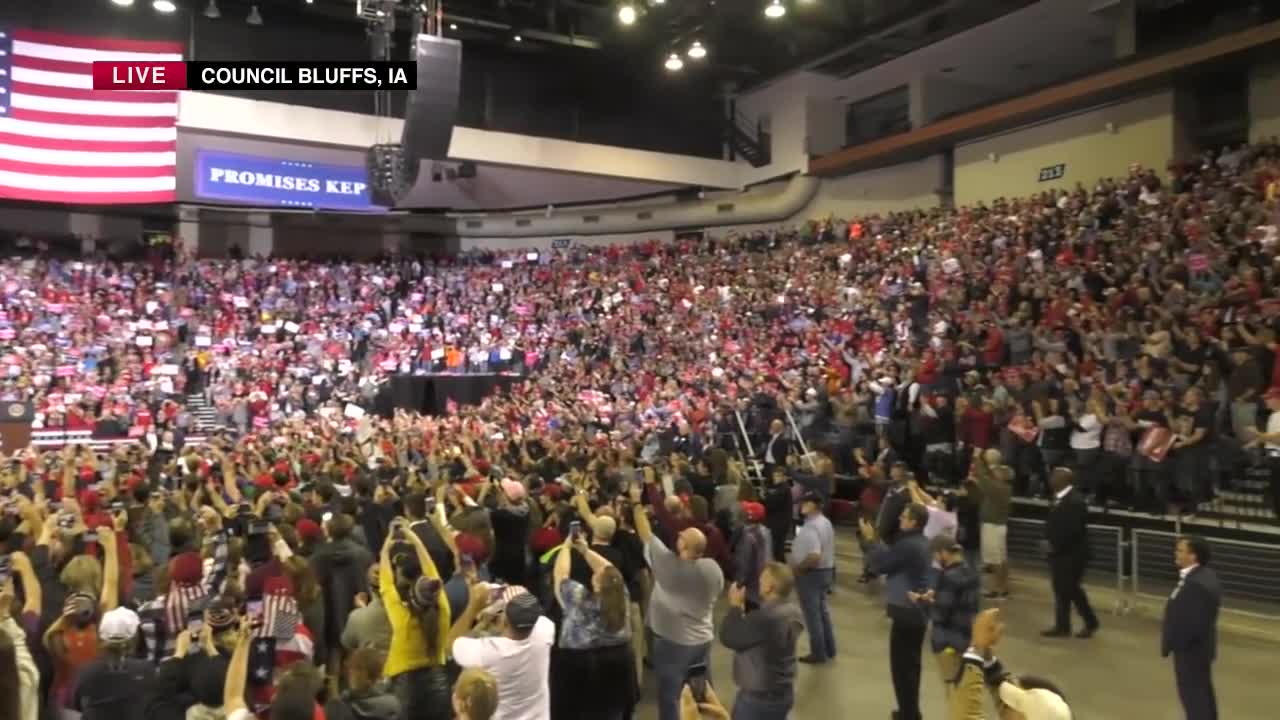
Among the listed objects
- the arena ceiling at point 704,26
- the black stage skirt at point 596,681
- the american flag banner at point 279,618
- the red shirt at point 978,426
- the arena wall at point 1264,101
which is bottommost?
the black stage skirt at point 596,681

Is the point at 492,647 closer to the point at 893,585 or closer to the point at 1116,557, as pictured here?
the point at 893,585

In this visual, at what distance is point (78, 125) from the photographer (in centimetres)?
2031

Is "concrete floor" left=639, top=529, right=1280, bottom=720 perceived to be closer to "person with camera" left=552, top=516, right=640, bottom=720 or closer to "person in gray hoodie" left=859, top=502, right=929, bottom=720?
"person in gray hoodie" left=859, top=502, right=929, bottom=720

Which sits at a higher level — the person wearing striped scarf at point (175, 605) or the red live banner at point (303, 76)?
the red live banner at point (303, 76)

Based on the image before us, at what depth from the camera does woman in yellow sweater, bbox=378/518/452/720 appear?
459cm

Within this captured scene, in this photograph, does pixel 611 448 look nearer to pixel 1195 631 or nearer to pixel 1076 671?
pixel 1076 671

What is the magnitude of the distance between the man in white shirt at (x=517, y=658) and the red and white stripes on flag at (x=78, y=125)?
19.4 m

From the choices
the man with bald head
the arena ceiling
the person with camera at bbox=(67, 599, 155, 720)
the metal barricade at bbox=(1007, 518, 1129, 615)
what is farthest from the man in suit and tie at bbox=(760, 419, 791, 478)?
the person with camera at bbox=(67, 599, 155, 720)

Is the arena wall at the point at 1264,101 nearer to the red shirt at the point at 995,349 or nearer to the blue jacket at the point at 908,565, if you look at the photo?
the red shirt at the point at 995,349

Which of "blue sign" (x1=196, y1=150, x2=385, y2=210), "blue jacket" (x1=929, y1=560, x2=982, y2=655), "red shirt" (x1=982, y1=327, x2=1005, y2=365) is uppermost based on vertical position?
"blue sign" (x1=196, y1=150, x2=385, y2=210)

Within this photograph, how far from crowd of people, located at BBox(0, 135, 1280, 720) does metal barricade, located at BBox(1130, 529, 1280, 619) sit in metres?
0.71

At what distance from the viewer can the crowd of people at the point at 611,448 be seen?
4.54 m

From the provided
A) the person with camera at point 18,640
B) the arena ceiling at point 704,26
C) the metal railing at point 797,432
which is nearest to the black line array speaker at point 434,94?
the metal railing at point 797,432

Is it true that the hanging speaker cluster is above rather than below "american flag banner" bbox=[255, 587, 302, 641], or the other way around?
above
